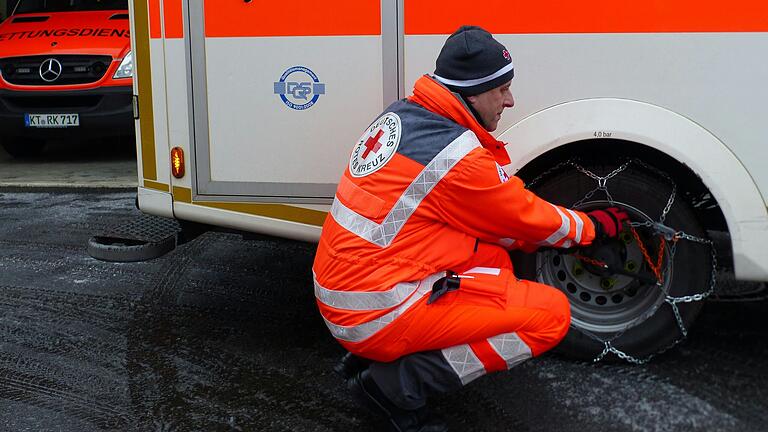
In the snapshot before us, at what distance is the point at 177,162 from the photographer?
3957 mm

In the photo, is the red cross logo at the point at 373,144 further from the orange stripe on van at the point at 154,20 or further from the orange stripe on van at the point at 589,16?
Answer: the orange stripe on van at the point at 154,20

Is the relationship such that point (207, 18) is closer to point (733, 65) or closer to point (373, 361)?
point (373, 361)

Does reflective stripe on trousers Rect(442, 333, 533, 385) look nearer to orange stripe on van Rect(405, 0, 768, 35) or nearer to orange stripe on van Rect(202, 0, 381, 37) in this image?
orange stripe on van Rect(405, 0, 768, 35)

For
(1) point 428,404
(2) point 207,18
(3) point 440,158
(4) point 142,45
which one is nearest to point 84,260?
(4) point 142,45

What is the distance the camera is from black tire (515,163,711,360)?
3.52 m

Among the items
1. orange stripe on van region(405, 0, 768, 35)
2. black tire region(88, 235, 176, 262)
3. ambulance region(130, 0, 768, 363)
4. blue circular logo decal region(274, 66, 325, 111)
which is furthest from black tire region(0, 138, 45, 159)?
orange stripe on van region(405, 0, 768, 35)

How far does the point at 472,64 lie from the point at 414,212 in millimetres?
536

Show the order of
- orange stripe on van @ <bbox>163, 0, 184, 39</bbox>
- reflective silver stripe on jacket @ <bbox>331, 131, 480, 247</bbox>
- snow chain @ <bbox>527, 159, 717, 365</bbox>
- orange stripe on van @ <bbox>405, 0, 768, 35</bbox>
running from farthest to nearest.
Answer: orange stripe on van @ <bbox>163, 0, 184, 39</bbox>, snow chain @ <bbox>527, 159, 717, 365</bbox>, orange stripe on van @ <bbox>405, 0, 768, 35</bbox>, reflective silver stripe on jacket @ <bbox>331, 131, 480, 247</bbox>

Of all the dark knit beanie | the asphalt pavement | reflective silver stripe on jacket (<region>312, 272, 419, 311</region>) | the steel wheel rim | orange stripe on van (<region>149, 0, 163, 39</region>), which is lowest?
the asphalt pavement

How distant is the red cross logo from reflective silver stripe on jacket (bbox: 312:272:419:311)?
1.50ft

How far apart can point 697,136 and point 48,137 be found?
663 centimetres

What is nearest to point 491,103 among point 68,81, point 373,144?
point 373,144

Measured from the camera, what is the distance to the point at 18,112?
8336 millimetres

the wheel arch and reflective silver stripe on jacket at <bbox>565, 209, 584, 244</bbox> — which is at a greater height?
the wheel arch
